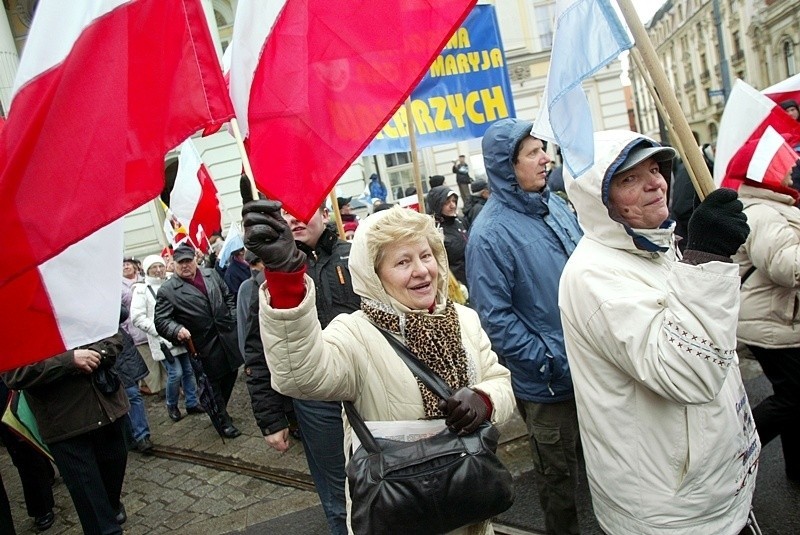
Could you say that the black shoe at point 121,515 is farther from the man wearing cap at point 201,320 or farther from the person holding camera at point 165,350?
the person holding camera at point 165,350

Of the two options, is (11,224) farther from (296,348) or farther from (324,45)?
(324,45)

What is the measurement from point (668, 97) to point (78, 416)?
3.77 m

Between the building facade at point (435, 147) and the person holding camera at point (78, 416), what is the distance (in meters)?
16.5

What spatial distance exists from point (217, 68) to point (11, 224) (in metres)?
0.82

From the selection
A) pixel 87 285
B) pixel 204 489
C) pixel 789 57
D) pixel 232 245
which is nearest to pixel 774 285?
pixel 87 285

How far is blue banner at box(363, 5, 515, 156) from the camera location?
505 cm

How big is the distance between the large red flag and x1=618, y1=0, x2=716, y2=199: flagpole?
0.62 metres

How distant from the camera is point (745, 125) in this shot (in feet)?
12.3

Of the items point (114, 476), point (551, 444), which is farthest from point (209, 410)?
point (551, 444)

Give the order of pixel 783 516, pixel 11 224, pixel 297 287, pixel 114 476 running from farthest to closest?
pixel 114 476 < pixel 783 516 < pixel 11 224 < pixel 297 287

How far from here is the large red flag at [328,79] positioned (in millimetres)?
2139

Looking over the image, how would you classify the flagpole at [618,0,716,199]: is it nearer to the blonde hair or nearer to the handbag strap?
the blonde hair

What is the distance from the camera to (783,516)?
10.9 feet

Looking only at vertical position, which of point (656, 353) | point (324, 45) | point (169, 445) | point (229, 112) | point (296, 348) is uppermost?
point (324, 45)
